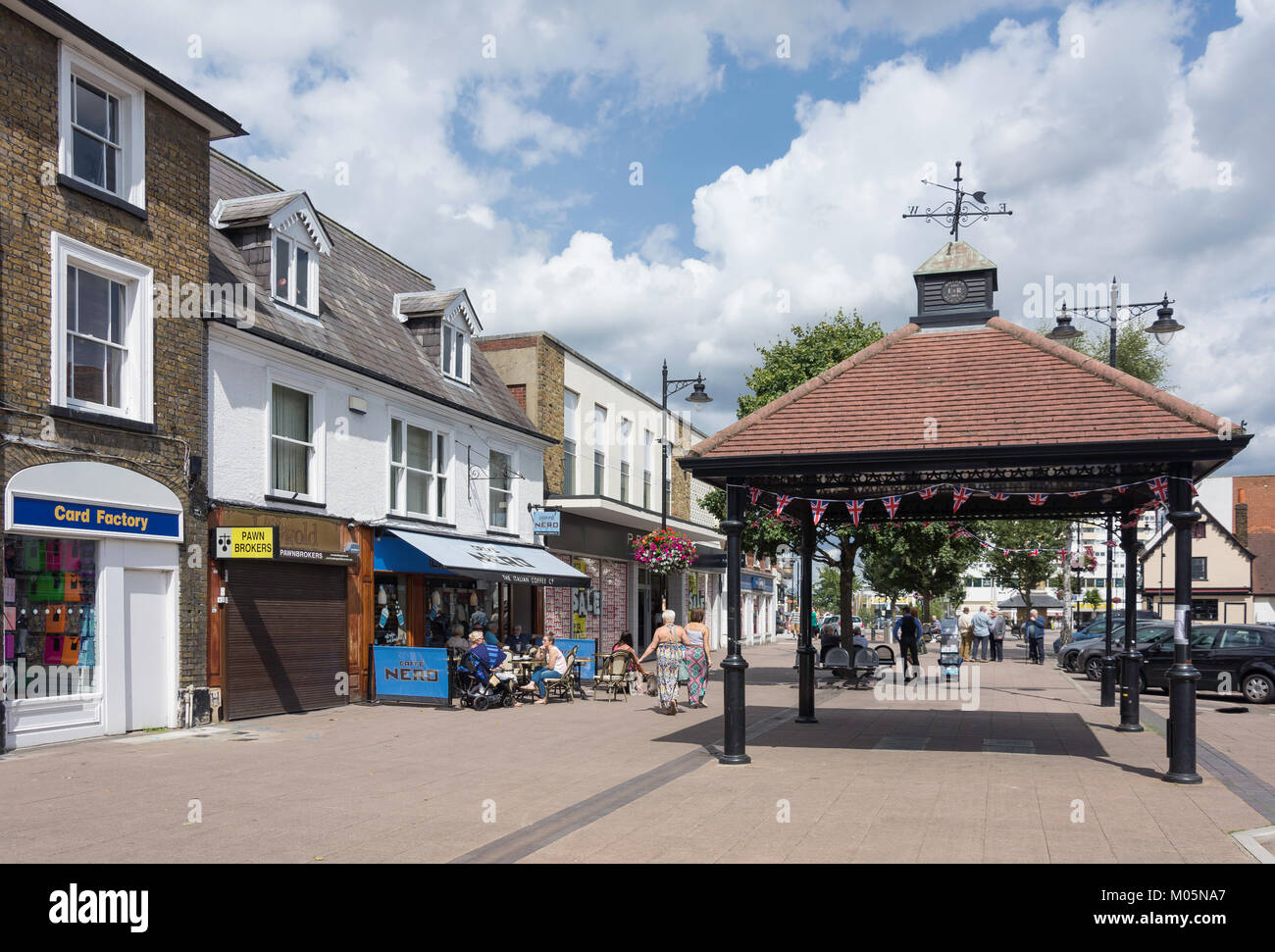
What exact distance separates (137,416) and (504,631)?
12774 millimetres

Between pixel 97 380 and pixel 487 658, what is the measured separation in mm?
7482

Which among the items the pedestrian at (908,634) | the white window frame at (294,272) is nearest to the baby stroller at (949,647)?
the pedestrian at (908,634)

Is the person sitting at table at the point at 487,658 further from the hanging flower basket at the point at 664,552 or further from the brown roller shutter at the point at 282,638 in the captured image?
the hanging flower basket at the point at 664,552

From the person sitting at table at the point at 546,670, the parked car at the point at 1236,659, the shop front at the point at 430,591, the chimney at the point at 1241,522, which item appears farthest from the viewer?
the chimney at the point at 1241,522

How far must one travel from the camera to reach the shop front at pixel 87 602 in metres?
12.5

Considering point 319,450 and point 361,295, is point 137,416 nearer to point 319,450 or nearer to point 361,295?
point 319,450

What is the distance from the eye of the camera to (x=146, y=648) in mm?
14266

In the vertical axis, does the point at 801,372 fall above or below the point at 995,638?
above

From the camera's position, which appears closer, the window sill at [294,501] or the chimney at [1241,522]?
the window sill at [294,501]

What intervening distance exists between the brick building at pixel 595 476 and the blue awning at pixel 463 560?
299 centimetres

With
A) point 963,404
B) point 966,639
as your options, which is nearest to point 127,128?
point 963,404

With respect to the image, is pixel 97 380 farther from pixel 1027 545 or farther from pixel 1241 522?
pixel 1241 522

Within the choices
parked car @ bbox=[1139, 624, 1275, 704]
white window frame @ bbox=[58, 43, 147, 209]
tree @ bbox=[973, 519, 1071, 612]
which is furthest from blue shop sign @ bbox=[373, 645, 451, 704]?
tree @ bbox=[973, 519, 1071, 612]

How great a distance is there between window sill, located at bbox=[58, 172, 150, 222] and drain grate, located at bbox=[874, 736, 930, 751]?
11431mm
